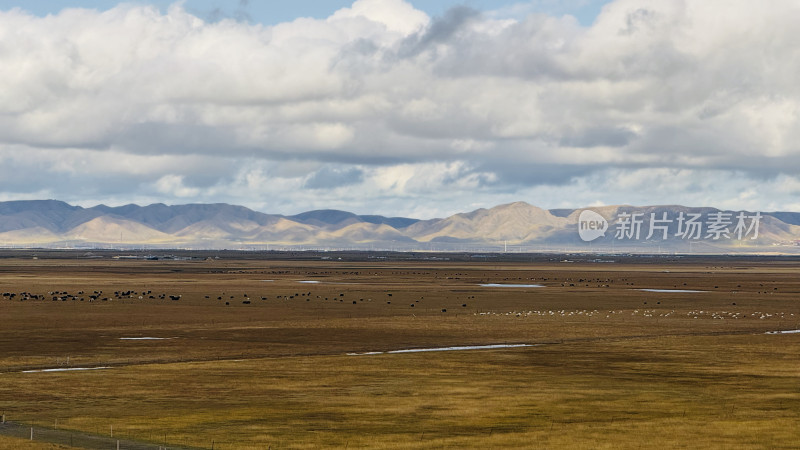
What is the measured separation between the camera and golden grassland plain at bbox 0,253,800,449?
1555 inches

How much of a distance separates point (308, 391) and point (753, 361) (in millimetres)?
27836

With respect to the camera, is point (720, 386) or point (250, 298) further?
point (250, 298)

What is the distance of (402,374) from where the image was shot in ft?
179

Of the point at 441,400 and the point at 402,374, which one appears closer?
the point at 441,400

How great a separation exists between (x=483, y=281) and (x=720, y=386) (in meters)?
117

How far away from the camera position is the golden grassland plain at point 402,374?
39.5 meters

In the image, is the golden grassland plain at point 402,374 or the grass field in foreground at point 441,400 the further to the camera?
the golden grassland plain at point 402,374

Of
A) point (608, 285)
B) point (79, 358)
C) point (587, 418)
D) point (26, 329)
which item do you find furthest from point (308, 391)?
point (608, 285)

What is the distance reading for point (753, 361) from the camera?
2382 inches

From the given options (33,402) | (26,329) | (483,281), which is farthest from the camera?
(483,281)

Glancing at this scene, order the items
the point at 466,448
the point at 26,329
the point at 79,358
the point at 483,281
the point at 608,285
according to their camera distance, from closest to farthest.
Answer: the point at 466,448 < the point at 79,358 < the point at 26,329 < the point at 608,285 < the point at 483,281

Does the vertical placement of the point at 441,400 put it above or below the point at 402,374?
below

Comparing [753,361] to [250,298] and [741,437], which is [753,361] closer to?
[741,437]

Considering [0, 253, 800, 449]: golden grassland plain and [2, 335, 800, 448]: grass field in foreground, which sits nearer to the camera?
[2, 335, 800, 448]: grass field in foreground
